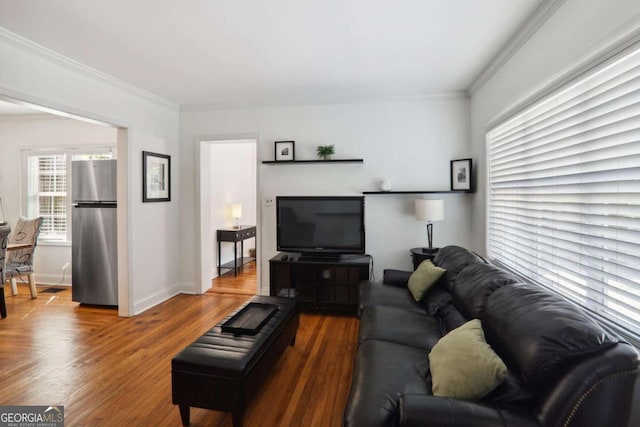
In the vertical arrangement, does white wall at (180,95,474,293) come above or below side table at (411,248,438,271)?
above

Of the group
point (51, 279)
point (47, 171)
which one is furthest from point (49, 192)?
point (51, 279)

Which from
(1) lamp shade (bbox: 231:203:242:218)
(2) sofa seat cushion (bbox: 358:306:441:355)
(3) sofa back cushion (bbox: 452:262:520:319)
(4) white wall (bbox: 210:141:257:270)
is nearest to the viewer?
(3) sofa back cushion (bbox: 452:262:520:319)

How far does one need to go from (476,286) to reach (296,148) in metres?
2.92

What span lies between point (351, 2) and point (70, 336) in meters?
3.97

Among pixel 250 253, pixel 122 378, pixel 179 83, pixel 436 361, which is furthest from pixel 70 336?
pixel 250 253

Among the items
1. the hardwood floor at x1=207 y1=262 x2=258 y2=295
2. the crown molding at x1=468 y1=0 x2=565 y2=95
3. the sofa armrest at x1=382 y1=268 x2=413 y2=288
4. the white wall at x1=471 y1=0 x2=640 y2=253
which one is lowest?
the hardwood floor at x1=207 y1=262 x2=258 y2=295

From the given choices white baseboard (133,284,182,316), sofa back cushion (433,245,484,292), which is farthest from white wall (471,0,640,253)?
white baseboard (133,284,182,316)

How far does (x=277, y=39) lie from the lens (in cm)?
254

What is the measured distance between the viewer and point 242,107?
4324 millimetres

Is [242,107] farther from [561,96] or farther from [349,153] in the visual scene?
[561,96]

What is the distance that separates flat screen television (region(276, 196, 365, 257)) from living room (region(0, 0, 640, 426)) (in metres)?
0.33

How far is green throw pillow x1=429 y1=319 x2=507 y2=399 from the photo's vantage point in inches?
51.8

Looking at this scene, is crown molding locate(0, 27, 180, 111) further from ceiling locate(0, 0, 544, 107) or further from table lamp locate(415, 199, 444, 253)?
table lamp locate(415, 199, 444, 253)

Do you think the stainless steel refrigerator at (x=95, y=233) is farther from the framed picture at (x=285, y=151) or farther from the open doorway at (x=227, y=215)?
the framed picture at (x=285, y=151)
